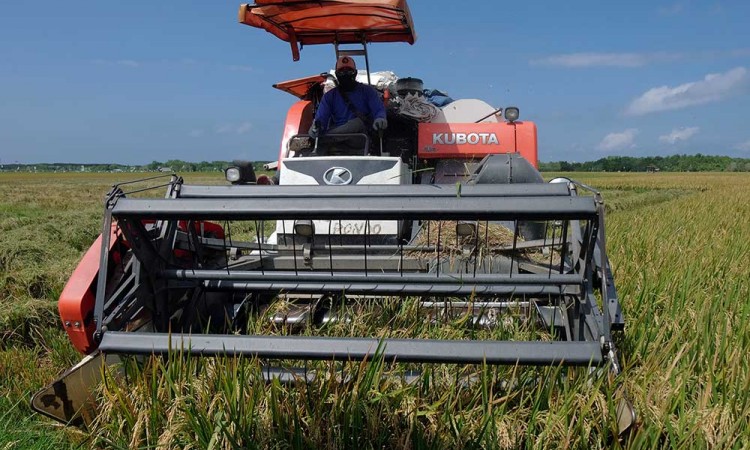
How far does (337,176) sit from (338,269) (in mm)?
896

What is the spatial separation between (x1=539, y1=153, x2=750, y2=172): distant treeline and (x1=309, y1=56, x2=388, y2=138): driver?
57.7 metres

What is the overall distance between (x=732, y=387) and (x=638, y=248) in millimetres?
3887

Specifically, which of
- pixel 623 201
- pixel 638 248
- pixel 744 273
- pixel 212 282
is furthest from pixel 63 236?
pixel 623 201

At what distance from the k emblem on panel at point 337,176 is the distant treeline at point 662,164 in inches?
2308

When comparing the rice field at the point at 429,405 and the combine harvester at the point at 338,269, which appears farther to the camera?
the combine harvester at the point at 338,269

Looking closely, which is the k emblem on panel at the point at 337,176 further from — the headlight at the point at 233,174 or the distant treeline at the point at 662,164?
the distant treeline at the point at 662,164

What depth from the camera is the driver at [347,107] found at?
4.94 m

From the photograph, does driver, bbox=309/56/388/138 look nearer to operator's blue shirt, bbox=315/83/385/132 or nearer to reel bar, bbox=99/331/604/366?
operator's blue shirt, bbox=315/83/385/132

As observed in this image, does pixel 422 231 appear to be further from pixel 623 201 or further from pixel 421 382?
pixel 623 201

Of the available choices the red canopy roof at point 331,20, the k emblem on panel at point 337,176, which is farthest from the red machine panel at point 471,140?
the k emblem on panel at point 337,176

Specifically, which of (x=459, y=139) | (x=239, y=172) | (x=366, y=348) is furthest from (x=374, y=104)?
(x=366, y=348)

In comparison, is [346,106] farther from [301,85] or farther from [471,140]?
[471,140]

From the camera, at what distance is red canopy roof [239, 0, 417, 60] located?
451 centimetres

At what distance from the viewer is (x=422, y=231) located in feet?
12.6
